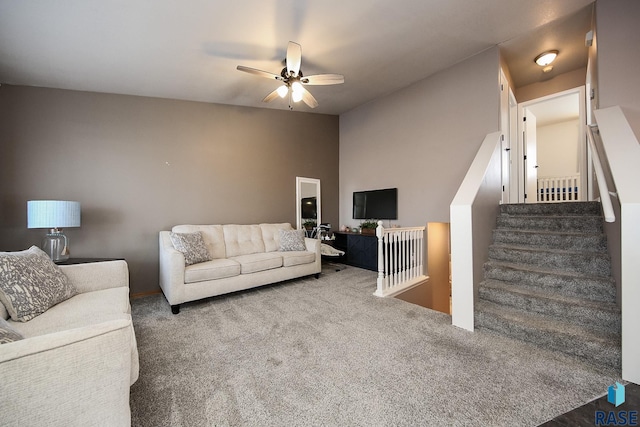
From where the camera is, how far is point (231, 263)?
3.21m

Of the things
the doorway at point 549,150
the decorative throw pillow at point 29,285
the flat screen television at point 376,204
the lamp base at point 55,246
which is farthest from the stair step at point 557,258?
the lamp base at point 55,246

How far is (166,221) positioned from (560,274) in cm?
468

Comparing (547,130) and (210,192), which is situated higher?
(547,130)

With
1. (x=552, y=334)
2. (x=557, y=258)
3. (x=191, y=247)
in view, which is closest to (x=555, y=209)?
(x=557, y=258)

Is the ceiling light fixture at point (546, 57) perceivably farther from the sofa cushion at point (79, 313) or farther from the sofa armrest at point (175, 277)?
the sofa cushion at point (79, 313)

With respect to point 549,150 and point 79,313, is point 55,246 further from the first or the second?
point 549,150

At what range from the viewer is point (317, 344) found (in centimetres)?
207

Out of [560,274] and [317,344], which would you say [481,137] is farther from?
[317,344]

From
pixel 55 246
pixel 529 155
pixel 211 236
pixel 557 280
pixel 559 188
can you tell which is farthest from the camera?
pixel 559 188

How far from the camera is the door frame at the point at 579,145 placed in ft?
12.4

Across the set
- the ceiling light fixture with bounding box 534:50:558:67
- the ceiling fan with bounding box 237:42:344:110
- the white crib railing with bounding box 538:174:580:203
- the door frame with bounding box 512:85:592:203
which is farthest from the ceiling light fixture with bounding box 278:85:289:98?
the white crib railing with bounding box 538:174:580:203

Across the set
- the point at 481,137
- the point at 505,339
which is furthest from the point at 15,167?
the point at 481,137

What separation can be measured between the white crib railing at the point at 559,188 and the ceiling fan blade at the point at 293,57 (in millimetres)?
6093

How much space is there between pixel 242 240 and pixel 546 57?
5.07m
